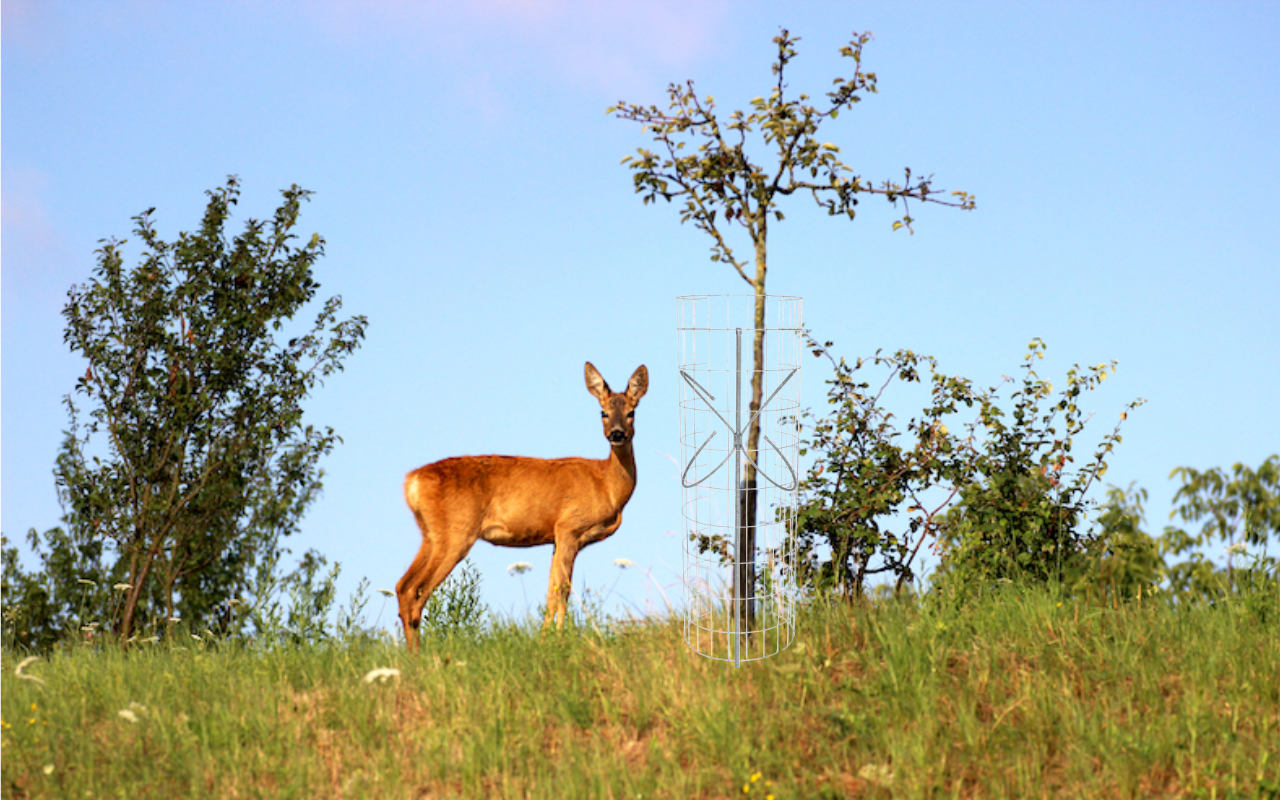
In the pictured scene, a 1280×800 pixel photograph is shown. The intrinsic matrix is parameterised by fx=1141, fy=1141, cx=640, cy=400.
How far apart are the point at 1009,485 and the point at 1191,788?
3908mm

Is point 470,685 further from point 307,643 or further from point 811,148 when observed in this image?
point 811,148

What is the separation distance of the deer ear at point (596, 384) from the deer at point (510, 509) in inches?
21.5

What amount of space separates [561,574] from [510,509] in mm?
794

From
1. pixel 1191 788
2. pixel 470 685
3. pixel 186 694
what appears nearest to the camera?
pixel 1191 788

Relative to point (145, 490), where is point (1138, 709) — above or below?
below

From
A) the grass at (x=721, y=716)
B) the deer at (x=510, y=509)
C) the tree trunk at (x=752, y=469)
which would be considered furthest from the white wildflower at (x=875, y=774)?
the deer at (x=510, y=509)

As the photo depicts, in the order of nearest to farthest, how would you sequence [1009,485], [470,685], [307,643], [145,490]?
1. [470,685]
2. [307,643]
3. [1009,485]
4. [145,490]

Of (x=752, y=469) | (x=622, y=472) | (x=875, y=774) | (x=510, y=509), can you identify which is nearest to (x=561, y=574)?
(x=510, y=509)

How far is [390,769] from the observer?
7.25 metres

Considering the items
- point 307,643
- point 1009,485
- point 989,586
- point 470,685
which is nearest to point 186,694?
point 307,643

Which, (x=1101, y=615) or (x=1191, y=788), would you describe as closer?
(x=1191, y=788)

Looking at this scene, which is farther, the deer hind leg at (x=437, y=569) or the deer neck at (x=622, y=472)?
the deer neck at (x=622, y=472)

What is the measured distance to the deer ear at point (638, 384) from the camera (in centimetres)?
998

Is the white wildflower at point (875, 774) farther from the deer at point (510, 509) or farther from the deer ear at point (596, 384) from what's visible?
the deer ear at point (596, 384)
